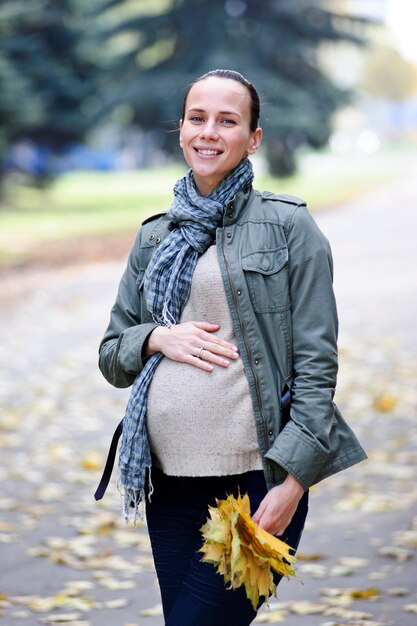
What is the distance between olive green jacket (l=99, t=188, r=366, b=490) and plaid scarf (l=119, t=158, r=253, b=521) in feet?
0.24

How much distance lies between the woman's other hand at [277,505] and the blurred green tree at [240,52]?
86.9ft

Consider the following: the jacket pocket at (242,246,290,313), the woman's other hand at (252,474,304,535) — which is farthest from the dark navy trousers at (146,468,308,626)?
the jacket pocket at (242,246,290,313)

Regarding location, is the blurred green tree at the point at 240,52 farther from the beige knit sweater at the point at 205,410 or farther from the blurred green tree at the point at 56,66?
the beige knit sweater at the point at 205,410

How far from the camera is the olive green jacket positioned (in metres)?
2.69

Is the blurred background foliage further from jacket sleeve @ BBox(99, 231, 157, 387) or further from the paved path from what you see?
jacket sleeve @ BBox(99, 231, 157, 387)

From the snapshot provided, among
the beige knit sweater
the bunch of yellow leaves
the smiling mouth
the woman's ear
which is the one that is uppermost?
the woman's ear

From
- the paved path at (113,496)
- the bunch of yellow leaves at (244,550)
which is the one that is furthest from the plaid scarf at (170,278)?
the paved path at (113,496)

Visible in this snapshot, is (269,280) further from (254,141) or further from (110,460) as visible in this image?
(110,460)

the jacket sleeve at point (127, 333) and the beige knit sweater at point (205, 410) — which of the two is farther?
the jacket sleeve at point (127, 333)

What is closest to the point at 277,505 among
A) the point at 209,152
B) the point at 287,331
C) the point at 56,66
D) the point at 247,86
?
the point at 287,331

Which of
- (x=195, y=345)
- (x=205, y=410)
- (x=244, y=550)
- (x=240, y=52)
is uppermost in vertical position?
(x=240, y=52)

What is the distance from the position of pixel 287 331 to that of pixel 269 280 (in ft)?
0.45

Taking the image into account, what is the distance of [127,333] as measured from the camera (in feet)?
9.66

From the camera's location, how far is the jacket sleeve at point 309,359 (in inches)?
105
